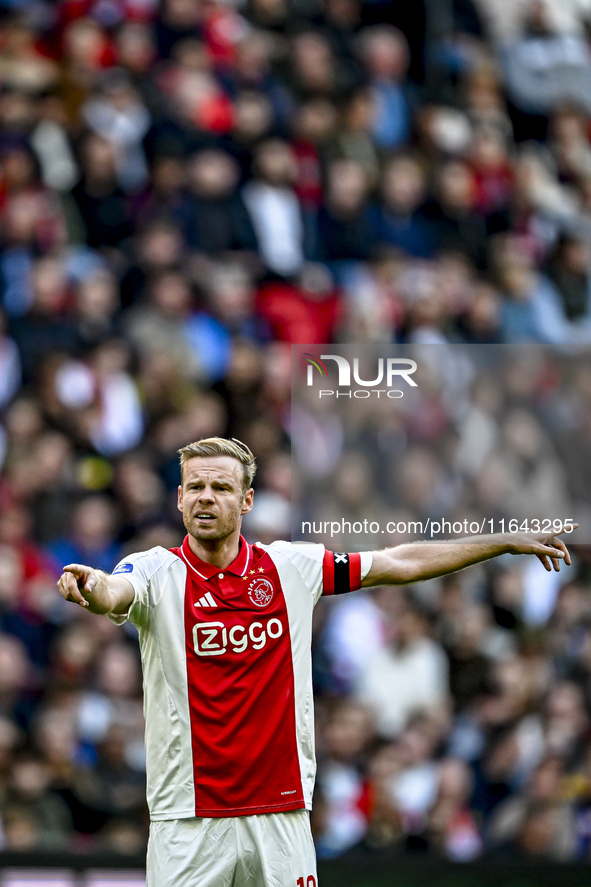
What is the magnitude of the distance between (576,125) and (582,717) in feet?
16.0

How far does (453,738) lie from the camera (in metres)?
7.75

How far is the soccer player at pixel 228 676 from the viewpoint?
4.16 m

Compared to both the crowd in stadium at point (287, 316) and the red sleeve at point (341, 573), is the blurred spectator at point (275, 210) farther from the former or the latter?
the red sleeve at point (341, 573)

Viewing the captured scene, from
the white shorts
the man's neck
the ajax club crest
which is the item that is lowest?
the white shorts

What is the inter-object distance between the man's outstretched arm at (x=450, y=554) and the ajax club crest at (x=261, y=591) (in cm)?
33

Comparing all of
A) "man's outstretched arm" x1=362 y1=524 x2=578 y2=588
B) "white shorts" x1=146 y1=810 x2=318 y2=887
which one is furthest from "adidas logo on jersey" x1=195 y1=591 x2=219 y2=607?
"white shorts" x1=146 y1=810 x2=318 y2=887

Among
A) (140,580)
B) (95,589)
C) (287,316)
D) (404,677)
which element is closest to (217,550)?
(140,580)

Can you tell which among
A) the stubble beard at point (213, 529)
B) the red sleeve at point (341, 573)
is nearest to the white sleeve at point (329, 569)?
the red sleeve at point (341, 573)

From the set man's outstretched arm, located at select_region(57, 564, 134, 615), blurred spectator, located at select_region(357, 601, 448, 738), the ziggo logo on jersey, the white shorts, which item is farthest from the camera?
blurred spectator, located at select_region(357, 601, 448, 738)

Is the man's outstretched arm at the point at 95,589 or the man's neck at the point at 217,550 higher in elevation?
the man's neck at the point at 217,550

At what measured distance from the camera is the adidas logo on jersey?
4.27m

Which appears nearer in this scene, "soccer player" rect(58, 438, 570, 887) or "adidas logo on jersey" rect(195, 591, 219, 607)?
"soccer player" rect(58, 438, 570, 887)

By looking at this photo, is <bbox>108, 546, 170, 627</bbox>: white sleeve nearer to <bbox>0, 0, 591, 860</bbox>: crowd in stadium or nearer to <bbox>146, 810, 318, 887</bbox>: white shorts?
<bbox>146, 810, 318, 887</bbox>: white shorts

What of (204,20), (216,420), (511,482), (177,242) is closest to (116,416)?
(216,420)
